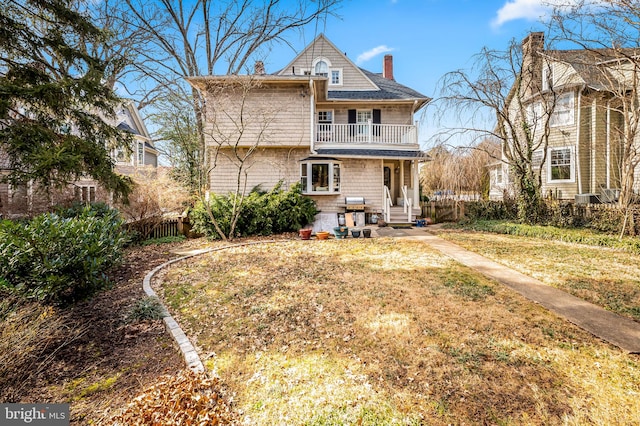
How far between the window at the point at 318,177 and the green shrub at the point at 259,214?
6.78 feet

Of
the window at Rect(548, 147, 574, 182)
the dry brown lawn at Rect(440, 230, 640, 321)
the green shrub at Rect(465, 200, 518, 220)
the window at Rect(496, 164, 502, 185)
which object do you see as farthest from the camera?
the window at Rect(496, 164, 502, 185)

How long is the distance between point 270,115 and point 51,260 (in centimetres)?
1152

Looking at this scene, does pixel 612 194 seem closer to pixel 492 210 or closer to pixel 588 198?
pixel 588 198

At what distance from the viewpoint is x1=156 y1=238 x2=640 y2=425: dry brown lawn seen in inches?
106

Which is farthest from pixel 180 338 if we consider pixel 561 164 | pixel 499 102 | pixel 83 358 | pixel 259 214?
pixel 561 164

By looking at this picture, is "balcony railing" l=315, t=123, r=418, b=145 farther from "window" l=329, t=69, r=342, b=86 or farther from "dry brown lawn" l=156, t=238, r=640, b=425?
"dry brown lawn" l=156, t=238, r=640, b=425

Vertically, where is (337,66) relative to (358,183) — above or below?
above

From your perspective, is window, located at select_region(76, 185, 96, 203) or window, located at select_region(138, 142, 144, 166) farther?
window, located at select_region(138, 142, 144, 166)

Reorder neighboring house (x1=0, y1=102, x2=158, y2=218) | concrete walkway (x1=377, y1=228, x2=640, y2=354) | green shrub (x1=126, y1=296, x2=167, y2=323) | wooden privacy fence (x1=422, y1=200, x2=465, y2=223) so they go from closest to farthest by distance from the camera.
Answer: concrete walkway (x1=377, y1=228, x2=640, y2=354), green shrub (x1=126, y1=296, x2=167, y2=323), neighboring house (x1=0, y1=102, x2=158, y2=218), wooden privacy fence (x1=422, y1=200, x2=465, y2=223)

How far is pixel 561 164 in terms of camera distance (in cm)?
1792

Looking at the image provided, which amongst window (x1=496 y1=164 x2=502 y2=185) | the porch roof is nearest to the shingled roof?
the porch roof

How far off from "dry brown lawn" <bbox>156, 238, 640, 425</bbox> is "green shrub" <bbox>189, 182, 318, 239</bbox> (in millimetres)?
5600

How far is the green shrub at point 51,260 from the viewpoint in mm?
4012

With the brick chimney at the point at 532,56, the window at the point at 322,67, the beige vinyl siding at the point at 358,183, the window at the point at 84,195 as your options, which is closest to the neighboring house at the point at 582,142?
the brick chimney at the point at 532,56
